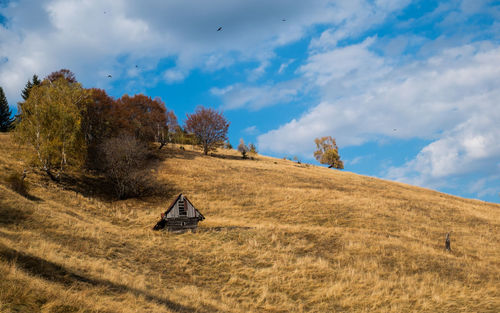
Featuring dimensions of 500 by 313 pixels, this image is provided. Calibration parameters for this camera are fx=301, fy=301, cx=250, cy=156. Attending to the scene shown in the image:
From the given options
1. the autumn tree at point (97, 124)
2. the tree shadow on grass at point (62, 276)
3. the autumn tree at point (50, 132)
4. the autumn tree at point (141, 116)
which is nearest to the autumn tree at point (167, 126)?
the autumn tree at point (141, 116)

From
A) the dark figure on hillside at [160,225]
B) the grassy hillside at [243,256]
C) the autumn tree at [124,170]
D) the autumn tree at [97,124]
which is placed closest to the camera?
the grassy hillside at [243,256]

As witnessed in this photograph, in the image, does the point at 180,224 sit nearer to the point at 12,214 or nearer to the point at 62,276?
the point at 12,214

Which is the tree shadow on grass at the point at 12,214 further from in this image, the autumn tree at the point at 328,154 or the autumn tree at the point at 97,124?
the autumn tree at the point at 328,154

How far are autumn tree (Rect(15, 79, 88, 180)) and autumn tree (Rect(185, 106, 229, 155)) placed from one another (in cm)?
3500

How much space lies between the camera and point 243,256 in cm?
2294

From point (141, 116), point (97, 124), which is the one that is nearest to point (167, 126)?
point (141, 116)

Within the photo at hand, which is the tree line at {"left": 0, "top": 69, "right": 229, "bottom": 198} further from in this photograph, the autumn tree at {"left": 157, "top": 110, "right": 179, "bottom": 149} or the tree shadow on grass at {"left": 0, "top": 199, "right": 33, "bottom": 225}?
the tree shadow on grass at {"left": 0, "top": 199, "right": 33, "bottom": 225}

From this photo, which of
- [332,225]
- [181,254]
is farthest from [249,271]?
[332,225]

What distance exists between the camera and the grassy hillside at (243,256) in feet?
42.4

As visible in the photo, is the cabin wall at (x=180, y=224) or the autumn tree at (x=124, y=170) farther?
the autumn tree at (x=124, y=170)

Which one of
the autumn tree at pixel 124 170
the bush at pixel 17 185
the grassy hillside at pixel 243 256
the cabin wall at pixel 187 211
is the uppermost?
the autumn tree at pixel 124 170

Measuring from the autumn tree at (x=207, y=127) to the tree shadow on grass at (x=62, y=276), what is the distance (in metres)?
60.5

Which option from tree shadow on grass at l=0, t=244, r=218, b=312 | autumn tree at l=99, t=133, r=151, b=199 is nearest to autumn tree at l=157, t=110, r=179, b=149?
autumn tree at l=99, t=133, r=151, b=199

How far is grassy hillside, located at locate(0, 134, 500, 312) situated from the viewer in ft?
42.4
